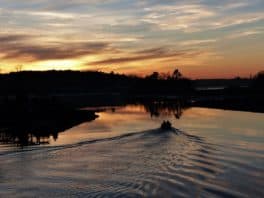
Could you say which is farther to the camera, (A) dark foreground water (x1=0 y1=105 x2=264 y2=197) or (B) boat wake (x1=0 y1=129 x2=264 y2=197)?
(A) dark foreground water (x1=0 y1=105 x2=264 y2=197)

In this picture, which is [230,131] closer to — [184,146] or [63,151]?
[184,146]

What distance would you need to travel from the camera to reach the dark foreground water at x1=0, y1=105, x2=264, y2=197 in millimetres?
22188

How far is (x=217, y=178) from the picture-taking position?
2508 centimetres

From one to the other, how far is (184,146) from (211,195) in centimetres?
1718

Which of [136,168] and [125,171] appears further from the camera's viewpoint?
[136,168]

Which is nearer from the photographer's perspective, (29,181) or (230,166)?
(29,181)

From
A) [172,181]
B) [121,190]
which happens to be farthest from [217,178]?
[121,190]

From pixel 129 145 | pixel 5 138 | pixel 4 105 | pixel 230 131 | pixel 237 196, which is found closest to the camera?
pixel 237 196

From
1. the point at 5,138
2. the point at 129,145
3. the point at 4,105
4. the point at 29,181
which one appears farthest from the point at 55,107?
the point at 29,181

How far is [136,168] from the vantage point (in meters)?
27.7

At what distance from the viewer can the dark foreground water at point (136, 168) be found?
72.8 ft

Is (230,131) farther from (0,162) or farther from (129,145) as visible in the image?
(0,162)

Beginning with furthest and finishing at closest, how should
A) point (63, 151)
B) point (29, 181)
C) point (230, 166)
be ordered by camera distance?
point (63, 151)
point (230, 166)
point (29, 181)

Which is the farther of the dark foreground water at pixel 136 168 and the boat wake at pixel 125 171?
the dark foreground water at pixel 136 168
